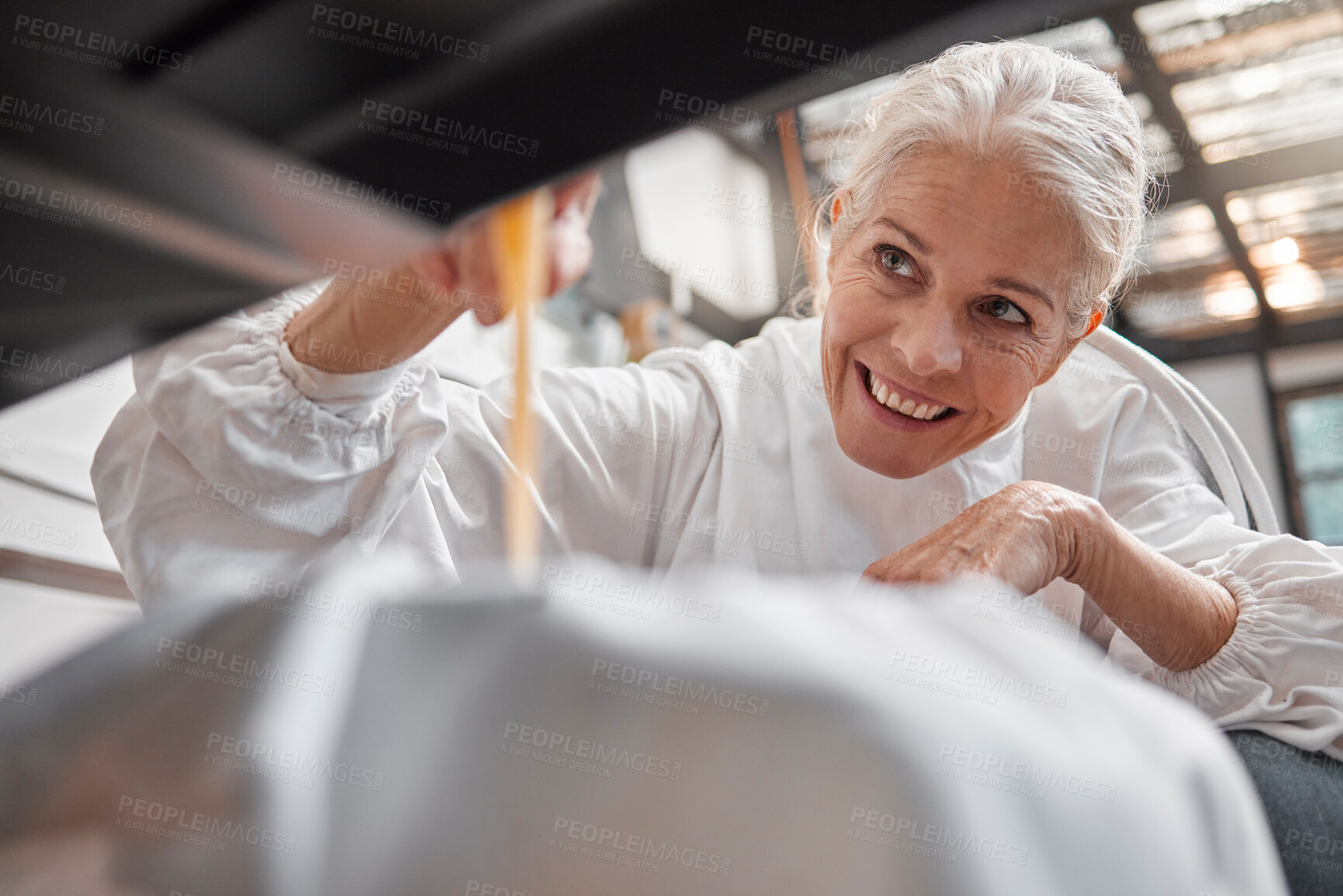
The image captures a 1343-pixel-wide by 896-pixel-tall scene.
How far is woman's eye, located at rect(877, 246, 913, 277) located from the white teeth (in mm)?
104

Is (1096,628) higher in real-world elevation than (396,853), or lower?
higher

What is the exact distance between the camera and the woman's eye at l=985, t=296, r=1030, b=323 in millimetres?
854

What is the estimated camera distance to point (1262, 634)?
2.53 ft

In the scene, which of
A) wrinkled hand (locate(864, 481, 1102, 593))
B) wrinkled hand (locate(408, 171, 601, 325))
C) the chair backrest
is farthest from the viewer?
the chair backrest

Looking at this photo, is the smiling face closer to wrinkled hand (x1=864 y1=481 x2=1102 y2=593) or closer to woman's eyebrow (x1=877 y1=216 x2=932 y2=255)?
woman's eyebrow (x1=877 y1=216 x2=932 y2=255)

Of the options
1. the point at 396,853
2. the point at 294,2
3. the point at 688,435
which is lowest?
the point at 396,853

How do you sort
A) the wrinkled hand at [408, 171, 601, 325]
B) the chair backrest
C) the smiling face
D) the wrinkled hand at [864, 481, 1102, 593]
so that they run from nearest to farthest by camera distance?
the wrinkled hand at [408, 171, 601, 325] → the wrinkled hand at [864, 481, 1102, 593] → the smiling face → the chair backrest

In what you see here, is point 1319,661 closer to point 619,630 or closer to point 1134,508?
point 1134,508

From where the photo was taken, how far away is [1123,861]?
0.29 meters

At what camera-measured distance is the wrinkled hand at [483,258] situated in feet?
1.92

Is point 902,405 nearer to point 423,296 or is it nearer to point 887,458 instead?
point 887,458

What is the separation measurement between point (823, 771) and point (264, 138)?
527mm

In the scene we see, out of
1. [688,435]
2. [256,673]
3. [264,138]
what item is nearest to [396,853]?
[256,673]

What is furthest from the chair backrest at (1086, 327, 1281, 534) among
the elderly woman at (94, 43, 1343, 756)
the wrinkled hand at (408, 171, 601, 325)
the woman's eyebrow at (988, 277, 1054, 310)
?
the wrinkled hand at (408, 171, 601, 325)
